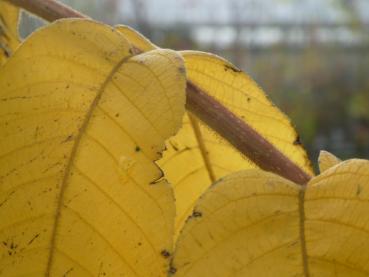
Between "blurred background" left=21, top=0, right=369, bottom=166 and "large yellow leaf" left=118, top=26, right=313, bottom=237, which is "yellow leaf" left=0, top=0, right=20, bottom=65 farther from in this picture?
"blurred background" left=21, top=0, right=369, bottom=166

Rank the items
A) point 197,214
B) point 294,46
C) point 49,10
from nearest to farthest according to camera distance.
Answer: point 197,214, point 49,10, point 294,46

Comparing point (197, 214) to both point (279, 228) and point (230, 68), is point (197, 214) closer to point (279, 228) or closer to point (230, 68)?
point (279, 228)

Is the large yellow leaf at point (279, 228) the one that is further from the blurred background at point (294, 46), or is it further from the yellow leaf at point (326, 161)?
the blurred background at point (294, 46)

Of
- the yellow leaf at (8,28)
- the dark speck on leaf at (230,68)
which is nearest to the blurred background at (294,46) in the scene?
the yellow leaf at (8,28)

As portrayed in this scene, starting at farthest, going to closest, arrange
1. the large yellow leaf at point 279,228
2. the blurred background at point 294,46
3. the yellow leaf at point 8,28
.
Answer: the blurred background at point 294,46 < the yellow leaf at point 8,28 < the large yellow leaf at point 279,228

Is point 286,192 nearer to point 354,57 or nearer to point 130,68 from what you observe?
point 130,68

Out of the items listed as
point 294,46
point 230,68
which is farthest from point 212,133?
point 294,46

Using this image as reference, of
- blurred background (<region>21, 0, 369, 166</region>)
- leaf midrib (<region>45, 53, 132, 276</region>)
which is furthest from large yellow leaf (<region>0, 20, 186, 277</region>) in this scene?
blurred background (<region>21, 0, 369, 166</region>)
